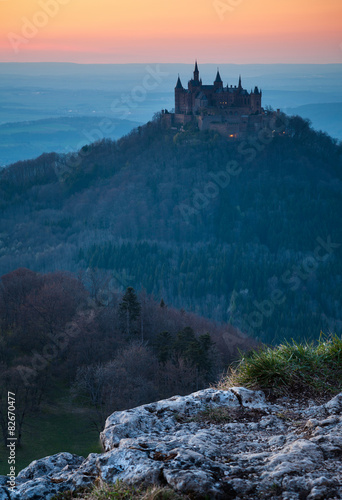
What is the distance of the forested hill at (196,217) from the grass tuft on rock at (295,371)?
82450 mm

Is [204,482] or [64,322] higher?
[204,482]

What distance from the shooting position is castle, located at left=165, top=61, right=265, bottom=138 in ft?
363

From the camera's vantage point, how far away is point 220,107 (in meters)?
112

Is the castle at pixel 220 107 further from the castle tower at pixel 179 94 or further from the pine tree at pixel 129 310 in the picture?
the pine tree at pixel 129 310

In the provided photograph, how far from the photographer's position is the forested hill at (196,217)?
324 ft

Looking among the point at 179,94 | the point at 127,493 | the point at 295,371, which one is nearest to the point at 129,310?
the point at 295,371

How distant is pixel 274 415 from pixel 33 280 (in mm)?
45079

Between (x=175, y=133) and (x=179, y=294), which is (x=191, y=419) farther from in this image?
(x=175, y=133)

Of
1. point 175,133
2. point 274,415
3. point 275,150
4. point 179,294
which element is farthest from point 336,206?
point 274,415

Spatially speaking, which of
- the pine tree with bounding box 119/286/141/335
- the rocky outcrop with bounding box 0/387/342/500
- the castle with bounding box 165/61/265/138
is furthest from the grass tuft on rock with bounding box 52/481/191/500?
the castle with bounding box 165/61/265/138

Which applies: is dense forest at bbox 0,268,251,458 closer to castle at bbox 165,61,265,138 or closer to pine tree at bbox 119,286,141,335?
pine tree at bbox 119,286,141,335

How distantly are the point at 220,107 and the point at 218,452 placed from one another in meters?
114

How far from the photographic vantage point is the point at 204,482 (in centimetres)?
364

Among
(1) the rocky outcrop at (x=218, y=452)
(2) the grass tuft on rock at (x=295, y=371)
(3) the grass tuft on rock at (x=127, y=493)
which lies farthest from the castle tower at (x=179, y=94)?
(3) the grass tuft on rock at (x=127, y=493)
